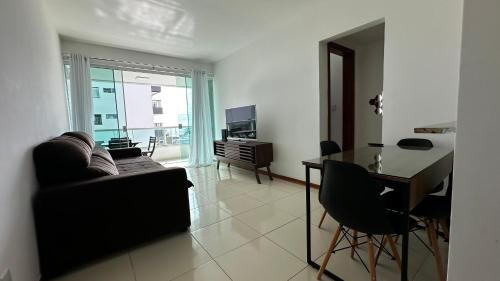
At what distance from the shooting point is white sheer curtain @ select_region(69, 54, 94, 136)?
3.68 meters

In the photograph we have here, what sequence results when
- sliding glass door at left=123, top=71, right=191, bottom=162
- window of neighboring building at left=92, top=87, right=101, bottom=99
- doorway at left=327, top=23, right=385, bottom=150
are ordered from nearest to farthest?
doorway at left=327, top=23, right=385, bottom=150, window of neighboring building at left=92, top=87, right=101, bottom=99, sliding glass door at left=123, top=71, right=191, bottom=162

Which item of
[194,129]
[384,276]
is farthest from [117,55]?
[384,276]

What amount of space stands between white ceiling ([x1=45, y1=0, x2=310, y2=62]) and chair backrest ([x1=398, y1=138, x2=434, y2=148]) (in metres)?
2.13

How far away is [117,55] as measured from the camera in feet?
13.4

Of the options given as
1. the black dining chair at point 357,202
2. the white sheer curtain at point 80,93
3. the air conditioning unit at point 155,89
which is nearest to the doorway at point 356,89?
the black dining chair at point 357,202

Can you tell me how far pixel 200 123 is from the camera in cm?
508

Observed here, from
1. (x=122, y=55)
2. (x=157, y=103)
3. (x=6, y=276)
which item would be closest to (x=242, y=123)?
(x=122, y=55)

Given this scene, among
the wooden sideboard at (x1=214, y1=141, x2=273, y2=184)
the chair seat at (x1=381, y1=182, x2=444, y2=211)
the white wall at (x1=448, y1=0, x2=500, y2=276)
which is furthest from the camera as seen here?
the wooden sideboard at (x1=214, y1=141, x2=273, y2=184)

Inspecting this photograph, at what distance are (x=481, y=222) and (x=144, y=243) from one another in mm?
2191

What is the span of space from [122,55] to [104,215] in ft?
12.0

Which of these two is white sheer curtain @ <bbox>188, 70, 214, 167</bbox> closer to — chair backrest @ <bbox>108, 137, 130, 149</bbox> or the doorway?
chair backrest @ <bbox>108, 137, 130, 149</bbox>

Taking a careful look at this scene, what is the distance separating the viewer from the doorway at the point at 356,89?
3808mm

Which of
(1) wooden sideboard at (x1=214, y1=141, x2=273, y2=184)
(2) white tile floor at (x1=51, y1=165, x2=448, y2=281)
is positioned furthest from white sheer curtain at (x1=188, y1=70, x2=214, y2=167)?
(2) white tile floor at (x1=51, y1=165, x2=448, y2=281)

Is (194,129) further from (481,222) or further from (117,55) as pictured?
(481,222)
